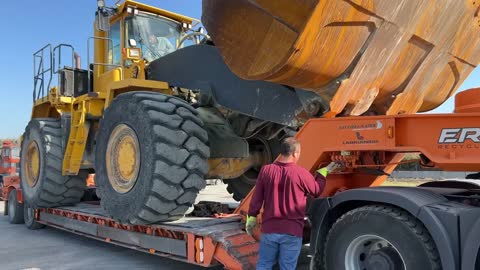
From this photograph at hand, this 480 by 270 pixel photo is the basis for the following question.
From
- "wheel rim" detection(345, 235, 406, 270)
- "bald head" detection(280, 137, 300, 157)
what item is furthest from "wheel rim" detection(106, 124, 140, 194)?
"wheel rim" detection(345, 235, 406, 270)

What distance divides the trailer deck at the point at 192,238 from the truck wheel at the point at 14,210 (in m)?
4.14

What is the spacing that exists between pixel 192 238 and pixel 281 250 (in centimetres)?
145

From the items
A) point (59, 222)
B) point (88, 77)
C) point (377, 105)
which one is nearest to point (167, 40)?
point (88, 77)

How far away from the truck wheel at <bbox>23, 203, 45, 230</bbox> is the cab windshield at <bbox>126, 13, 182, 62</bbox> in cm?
415

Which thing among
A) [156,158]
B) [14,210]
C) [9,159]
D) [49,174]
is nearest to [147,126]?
[156,158]

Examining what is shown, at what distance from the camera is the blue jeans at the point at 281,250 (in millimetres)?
3881

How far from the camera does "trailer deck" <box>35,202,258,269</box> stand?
4.68 m

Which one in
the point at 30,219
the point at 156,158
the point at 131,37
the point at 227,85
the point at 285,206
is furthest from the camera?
the point at 30,219

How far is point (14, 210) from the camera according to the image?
1071 centimetres

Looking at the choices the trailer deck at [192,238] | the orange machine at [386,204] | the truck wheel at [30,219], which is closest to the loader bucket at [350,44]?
the orange machine at [386,204]

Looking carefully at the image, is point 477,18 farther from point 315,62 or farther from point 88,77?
point 88,77

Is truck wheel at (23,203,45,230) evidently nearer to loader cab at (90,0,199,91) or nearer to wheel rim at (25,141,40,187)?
wheel rim at (25,141,40,187)

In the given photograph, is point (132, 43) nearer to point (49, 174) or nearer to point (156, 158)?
point (49, 174)

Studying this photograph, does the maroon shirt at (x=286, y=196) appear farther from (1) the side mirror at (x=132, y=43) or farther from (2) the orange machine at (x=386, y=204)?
(1) the side mirror at (x=132, y=43)
